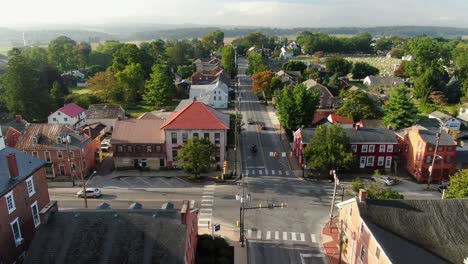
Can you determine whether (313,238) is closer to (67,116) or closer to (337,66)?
(67,116)

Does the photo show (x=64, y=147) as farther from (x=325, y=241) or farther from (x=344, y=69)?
(x=344, y=69)

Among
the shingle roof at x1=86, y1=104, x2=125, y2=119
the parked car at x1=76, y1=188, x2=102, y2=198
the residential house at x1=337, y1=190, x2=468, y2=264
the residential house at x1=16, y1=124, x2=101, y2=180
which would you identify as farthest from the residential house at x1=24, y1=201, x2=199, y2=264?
the shingle roof at x1=86, y1=104, x2=125, y2=119

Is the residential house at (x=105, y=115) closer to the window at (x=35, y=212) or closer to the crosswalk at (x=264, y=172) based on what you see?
the crosswalk at (x=264, y=172)

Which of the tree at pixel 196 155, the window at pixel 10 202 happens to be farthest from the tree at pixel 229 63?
the window at pixel 10 202

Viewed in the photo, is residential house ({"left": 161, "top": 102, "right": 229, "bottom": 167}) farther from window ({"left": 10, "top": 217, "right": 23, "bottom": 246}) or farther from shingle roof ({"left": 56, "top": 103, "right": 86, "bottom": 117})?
shingle roof ({"left": 56, "top": 103, "right": 86, "bottom": 117})

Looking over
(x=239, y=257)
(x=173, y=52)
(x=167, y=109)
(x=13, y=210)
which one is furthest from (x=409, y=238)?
(x=173, y=52)
